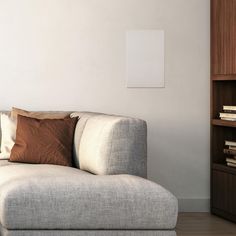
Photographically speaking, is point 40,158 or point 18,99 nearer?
point 40,158

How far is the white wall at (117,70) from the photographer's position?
614 centimetres

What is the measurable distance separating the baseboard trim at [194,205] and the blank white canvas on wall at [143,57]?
1009 mm

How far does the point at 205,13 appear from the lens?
6328mm

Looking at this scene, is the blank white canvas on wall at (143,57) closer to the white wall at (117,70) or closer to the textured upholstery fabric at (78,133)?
the white wall at (117,70)

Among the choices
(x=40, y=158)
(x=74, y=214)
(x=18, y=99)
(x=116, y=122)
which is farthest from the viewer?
(x=18, y=99)

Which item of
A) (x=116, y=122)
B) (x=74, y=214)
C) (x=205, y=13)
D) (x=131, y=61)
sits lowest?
(x=74, y=214)

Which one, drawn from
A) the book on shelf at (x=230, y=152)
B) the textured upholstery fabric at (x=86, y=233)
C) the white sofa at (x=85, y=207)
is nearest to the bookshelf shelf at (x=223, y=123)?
the book on shelf at (x=230, y=152)

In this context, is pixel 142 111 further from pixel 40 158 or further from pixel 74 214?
pixel 74 214

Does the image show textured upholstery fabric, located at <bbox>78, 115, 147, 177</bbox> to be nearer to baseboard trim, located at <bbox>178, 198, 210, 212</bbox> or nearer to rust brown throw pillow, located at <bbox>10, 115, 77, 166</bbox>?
rust brown throw pillow, located at <bbox>10, 115, 77, 166</bbox>

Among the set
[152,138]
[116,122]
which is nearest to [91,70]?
[152,138]

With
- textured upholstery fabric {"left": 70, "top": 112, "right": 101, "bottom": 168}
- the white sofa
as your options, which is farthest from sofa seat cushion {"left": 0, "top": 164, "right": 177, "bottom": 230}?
textured upholstery fabric {"left": 70, "top": 112, "right": 101, "bottom": 168}

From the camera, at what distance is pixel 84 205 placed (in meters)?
4.02

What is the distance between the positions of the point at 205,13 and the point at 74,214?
2.87m

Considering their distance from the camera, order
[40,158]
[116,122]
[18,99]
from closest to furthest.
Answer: [116,122], [40,158], [18,99]
